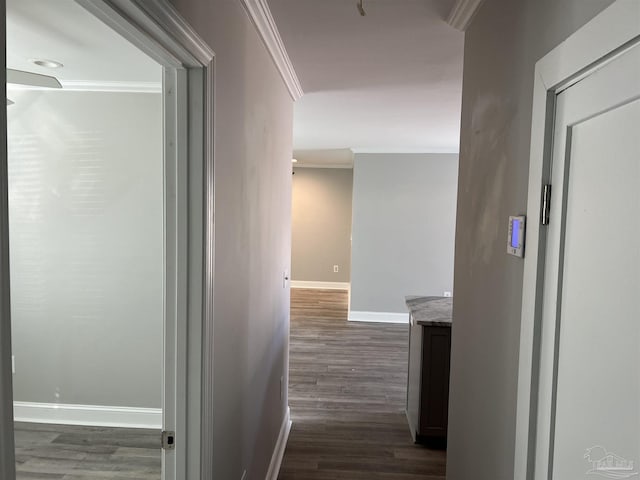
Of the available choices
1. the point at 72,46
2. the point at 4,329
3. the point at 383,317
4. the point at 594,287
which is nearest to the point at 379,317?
the point at 383,317

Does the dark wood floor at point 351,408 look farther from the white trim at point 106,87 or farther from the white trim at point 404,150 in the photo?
the white trim at point 106,87

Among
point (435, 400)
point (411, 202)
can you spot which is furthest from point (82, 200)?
point (411, 202)

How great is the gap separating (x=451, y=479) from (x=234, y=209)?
1.60 meters

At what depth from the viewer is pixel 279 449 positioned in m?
2.74

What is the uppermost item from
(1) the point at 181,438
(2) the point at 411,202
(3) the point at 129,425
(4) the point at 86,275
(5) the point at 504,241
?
(2) the point at 411,202

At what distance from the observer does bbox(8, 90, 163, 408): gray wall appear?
2.89 metres

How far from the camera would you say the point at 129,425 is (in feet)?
10.2

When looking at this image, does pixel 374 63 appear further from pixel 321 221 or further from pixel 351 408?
pixel 321 221

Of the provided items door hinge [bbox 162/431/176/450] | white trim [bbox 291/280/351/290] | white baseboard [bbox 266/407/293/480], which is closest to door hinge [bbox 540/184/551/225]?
door hinge [bbox 162/431/176/450]

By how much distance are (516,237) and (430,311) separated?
199 cm

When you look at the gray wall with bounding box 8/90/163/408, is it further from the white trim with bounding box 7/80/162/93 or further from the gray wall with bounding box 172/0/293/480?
the gray wall with bounding box 172/0/293/480

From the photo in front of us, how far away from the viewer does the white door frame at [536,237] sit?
36.3 inches

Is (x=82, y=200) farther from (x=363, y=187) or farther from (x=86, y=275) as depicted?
(x=363, y=187)

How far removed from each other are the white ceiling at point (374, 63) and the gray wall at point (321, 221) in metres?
3.85
